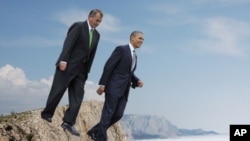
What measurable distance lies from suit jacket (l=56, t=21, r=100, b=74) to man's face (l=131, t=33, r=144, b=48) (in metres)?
0.83

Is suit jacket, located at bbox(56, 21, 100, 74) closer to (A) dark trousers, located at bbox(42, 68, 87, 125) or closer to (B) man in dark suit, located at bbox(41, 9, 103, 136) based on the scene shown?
(B) man in dark suit, located at bbox(41, 9, 103, 136)

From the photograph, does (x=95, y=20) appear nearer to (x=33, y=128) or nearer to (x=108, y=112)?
(x=108, y=112)

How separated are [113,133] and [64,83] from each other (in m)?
7.17

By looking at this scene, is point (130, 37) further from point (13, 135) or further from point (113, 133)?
point (113, 133)

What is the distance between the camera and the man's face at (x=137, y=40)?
9711mm

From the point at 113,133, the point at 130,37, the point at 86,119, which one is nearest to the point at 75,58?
the point at 130,37

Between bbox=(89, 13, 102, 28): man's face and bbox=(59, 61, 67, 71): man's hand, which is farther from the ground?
bbox=(89, 13, 102, 28): man's face

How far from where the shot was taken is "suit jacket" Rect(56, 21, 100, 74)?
31.8ft

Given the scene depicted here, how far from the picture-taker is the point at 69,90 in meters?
9.99

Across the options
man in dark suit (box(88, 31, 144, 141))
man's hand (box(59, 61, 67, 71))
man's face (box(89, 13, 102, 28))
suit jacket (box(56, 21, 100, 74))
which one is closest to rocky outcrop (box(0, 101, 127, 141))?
man in dark suit (box(88, 31, 144, 141))

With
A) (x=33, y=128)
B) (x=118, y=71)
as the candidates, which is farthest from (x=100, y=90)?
(x=33, y=128)

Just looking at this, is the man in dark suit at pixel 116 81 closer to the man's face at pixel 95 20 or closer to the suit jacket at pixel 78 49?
the suit jacket at pixel 78 49

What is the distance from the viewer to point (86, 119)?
15445 mm

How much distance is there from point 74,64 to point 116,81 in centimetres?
98
